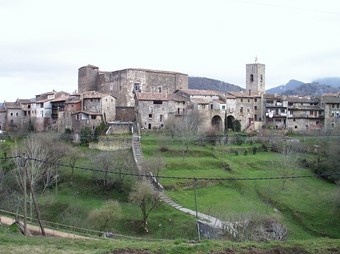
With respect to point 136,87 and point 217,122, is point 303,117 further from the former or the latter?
point 136,87

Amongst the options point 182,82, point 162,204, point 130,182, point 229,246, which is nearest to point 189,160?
point 130,182

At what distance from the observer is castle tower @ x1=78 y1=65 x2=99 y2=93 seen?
6284cm

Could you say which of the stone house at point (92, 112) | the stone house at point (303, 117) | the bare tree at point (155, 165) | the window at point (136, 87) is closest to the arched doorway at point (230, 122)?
the stone house at point (303, 117)

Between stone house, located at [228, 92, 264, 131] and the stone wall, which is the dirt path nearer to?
the stone wall

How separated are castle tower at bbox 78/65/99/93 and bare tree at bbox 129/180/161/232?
33.8 m

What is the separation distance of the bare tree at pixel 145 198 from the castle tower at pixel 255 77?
4769cm

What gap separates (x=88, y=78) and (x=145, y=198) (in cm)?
3562

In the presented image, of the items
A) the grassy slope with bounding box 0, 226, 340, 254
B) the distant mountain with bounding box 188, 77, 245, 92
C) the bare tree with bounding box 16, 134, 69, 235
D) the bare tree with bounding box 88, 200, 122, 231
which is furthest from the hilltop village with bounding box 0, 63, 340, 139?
the distant mountain with bounding box 188, 77, 245, 92

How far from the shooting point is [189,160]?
41.5 m

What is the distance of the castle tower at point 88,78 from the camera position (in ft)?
206

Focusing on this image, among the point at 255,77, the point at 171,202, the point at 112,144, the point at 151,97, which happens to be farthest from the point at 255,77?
the point at 171,202

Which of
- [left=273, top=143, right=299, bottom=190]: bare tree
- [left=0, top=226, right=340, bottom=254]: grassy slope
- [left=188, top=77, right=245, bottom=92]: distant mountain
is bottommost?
[left=273, top=143, right=299, bottom=190]: bare tree

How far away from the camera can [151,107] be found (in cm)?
5328

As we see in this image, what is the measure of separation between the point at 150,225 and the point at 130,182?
7.63m
